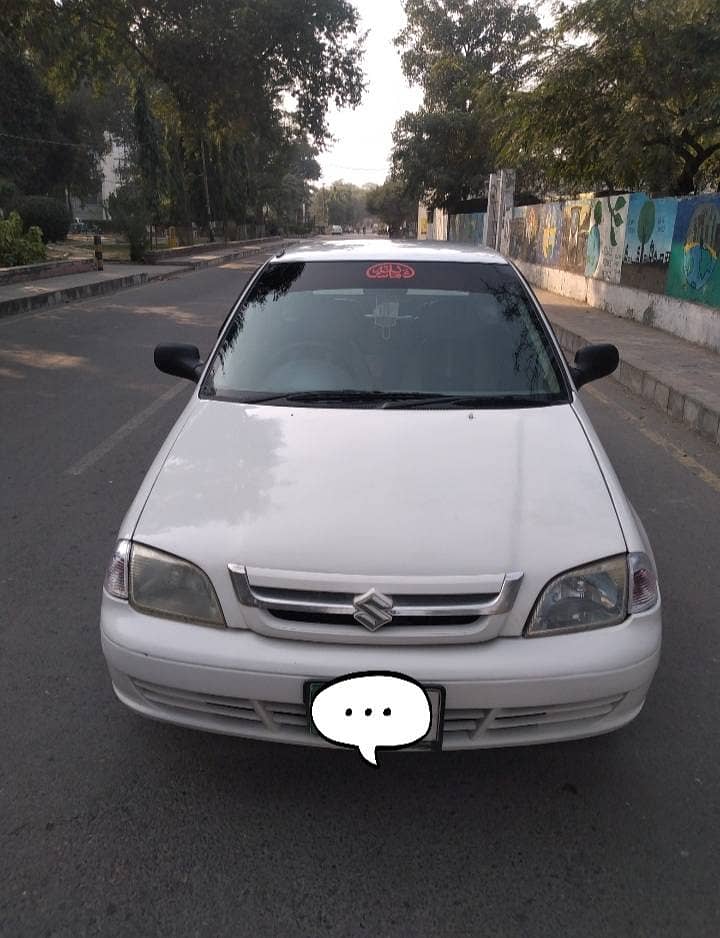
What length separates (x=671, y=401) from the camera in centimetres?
730

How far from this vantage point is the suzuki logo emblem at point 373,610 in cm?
195

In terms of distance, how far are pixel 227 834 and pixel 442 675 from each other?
0.75 m

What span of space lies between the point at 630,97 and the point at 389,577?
16.5 m

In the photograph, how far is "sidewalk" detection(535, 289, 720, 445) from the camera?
6.82m

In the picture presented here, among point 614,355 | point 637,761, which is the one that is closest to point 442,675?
point 637,761

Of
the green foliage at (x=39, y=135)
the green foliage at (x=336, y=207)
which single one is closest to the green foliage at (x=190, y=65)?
the green foliage at (x=39, y=135)

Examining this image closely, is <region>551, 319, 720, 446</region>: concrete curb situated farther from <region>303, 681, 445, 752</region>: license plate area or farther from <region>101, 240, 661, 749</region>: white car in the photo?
<region>303, 681, 445, 752</region>: license plate area

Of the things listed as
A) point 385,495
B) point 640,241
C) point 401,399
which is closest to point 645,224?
point 640,241

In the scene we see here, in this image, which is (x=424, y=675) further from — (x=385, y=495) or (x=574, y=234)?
(x=574, y=234)

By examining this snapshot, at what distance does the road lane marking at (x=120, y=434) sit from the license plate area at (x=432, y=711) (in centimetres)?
350

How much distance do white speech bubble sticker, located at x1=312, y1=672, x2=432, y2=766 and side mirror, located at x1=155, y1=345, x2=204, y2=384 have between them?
1.89 metres

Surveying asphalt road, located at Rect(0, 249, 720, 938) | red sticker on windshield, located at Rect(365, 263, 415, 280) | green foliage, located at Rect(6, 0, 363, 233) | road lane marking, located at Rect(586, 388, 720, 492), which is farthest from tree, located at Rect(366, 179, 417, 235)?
asphalt road, located at Rect(0, 249, 720, 938)

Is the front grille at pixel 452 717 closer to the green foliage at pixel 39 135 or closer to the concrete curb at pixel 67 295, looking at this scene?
the concrete curb at pixel 67 295

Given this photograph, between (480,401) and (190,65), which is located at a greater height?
(190,65)
